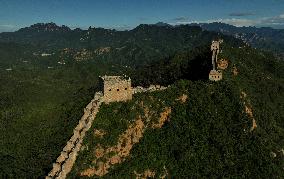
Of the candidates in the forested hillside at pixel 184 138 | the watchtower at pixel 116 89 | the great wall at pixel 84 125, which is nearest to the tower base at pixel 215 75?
the forested hillside at pixel 184 138

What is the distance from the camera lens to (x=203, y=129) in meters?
69.7

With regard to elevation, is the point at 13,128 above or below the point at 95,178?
below

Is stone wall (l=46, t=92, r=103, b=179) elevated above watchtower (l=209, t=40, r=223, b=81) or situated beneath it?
situated beneath

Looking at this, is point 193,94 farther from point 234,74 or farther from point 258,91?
point 258,91

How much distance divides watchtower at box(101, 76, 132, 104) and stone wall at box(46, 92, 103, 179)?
1396mm

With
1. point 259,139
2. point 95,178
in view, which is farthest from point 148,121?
point 259,139

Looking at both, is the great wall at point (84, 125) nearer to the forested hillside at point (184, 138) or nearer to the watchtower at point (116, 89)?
the watchtower at point (116, 89)

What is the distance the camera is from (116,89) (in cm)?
6975

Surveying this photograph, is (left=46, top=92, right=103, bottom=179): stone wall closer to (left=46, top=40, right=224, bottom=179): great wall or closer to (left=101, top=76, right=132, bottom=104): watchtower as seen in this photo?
(left=46, top=40, right=224, bottom=179): great wall

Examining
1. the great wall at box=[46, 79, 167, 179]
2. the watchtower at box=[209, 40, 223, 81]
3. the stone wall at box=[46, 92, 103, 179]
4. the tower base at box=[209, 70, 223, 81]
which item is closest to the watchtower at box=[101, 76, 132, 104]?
the great wall at box=[46, 79, 167, 179]

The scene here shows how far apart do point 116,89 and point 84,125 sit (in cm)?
798

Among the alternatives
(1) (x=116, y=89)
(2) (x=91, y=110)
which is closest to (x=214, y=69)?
(1) (x=116, y=89)

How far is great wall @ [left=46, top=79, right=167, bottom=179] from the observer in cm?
6036

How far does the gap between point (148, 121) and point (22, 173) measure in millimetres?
26953
